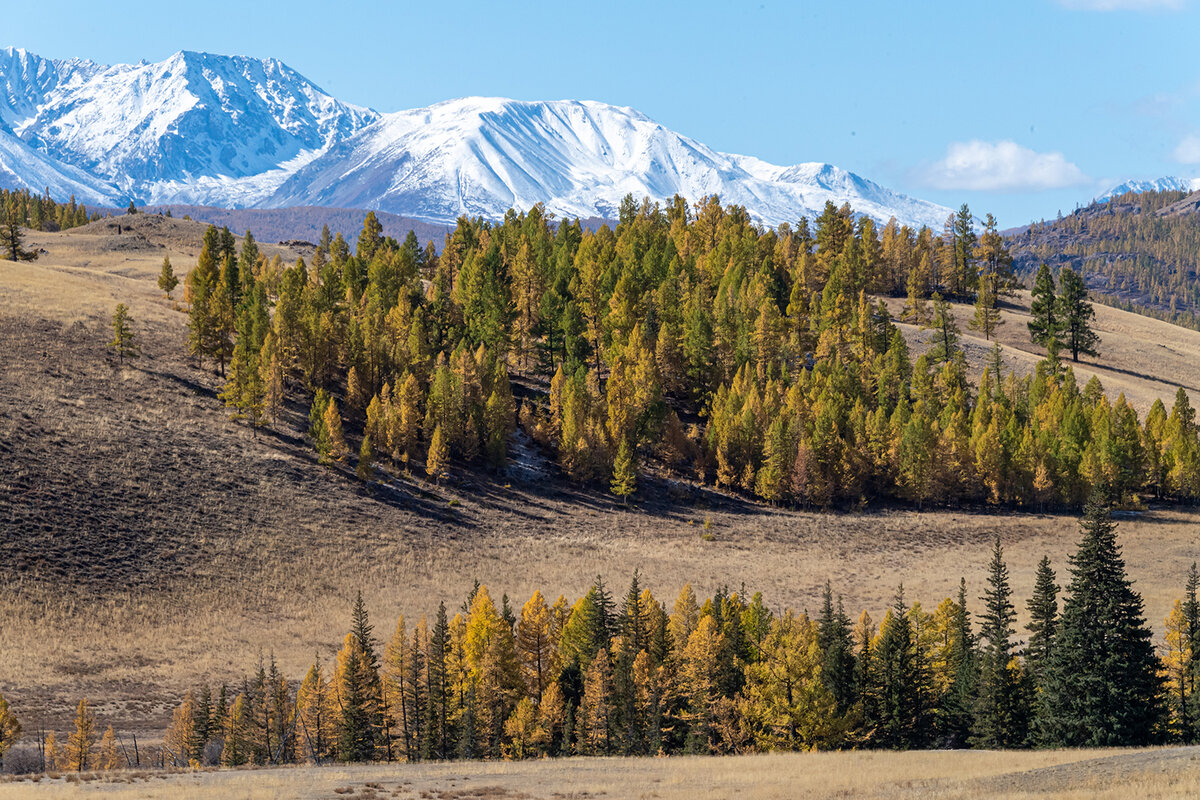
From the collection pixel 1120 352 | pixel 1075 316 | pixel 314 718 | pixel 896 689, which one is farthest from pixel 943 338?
pixel 314 718

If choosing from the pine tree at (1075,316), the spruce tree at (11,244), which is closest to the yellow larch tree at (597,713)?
the pine tree at (1075,316)

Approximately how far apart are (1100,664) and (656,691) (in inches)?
767

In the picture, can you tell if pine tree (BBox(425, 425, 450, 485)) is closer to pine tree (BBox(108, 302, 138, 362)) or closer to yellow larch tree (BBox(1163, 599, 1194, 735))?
pine tree (BBox(108, 302, 138, 362))

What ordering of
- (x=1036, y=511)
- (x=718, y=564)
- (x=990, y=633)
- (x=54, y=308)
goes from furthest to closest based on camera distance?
(x=54, y=308) → (x=1036, y=511) → (x=718, y=564) → (x=990, y=633)

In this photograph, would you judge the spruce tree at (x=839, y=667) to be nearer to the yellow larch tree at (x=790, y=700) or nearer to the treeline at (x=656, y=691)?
the treeline at (x=656, y=691)

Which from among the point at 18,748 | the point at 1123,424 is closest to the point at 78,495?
the point at 18,748

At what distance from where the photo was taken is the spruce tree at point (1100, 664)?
4059cm

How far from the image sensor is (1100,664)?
40719 millimetres

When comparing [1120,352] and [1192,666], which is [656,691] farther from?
[1120,352]

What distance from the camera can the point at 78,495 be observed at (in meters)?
75.9

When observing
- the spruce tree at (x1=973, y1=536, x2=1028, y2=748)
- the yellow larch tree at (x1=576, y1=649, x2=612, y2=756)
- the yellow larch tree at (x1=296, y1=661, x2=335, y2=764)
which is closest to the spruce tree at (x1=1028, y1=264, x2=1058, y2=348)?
the spruce tree at (x1=973, y1=536, x2=1028, y2=748)

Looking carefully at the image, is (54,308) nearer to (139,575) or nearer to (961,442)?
(139,575)

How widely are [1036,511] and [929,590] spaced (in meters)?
29.6

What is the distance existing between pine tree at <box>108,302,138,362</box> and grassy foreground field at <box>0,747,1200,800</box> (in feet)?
227
